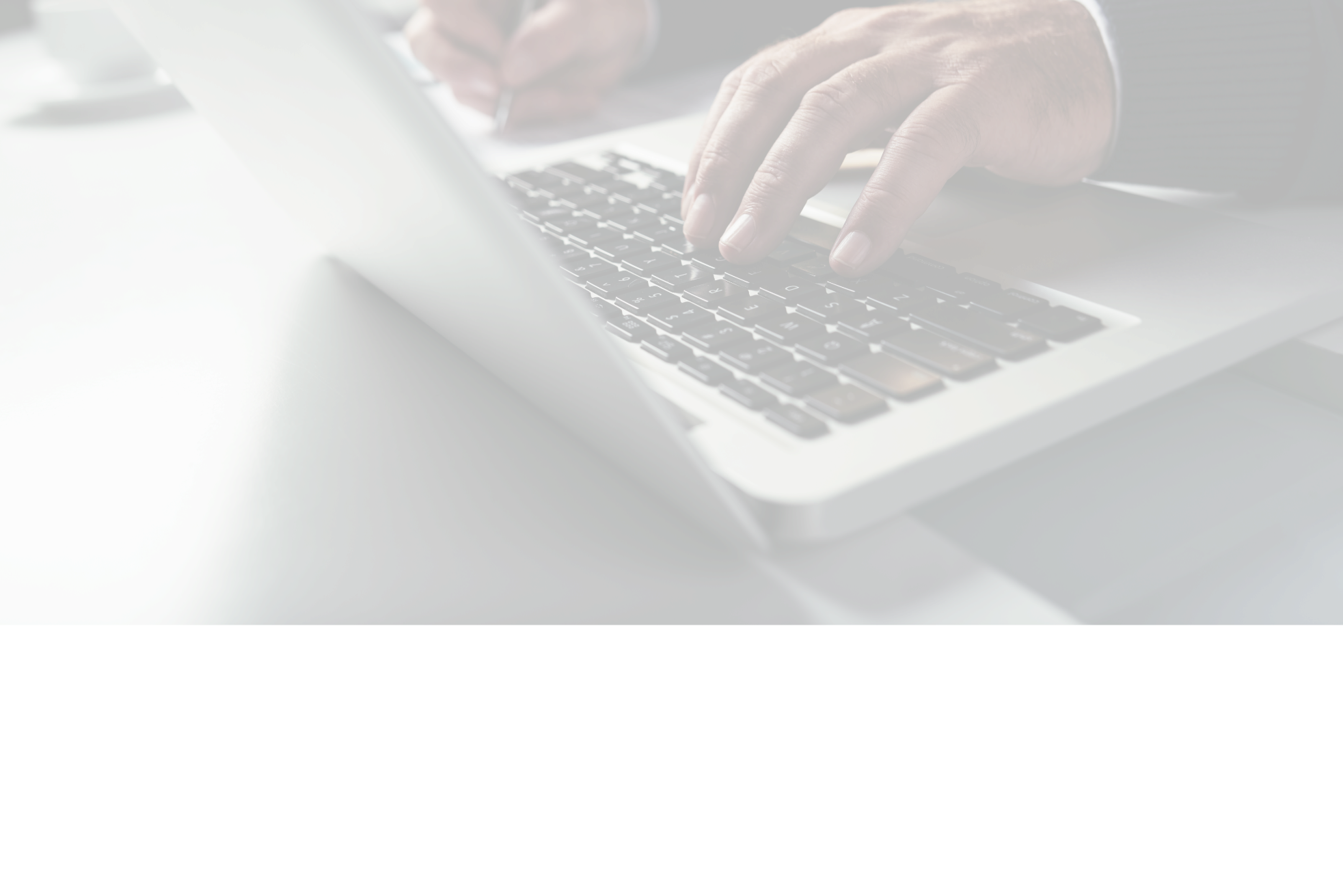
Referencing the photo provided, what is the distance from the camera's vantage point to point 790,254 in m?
0.54

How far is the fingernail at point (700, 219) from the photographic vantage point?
553 mm

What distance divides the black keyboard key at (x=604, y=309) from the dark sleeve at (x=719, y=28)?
787 mm

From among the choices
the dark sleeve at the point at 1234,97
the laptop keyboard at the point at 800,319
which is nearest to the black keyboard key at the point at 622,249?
the laptop keyboard at the point at 800,319

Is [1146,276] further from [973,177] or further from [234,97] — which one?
[234,97]

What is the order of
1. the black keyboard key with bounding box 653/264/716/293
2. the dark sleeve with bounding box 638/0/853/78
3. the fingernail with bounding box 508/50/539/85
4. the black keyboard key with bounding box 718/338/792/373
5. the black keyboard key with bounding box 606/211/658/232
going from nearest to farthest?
the black keyboard key with bounding box 718/338/792/373, the black keyboard key with bounding box 653/264/716/293, the black keyboard key with bounding box 606/211/658/232, the fingernail with bounding box 508/50/539/85, the dark sleeve with bounding box 638/0/853/78

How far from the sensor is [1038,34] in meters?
0.64

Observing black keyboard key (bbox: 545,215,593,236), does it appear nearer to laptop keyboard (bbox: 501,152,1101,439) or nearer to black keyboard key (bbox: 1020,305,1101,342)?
laptop keyboard (bbox: 501,152,1101,439)

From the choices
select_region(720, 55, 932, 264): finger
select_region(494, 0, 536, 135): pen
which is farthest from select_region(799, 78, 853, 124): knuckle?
select_region(494, 0, 536, 135): pen

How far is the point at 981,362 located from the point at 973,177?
0.32m

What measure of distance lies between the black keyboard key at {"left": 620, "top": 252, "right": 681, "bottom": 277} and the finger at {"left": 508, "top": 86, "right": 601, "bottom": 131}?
549mm

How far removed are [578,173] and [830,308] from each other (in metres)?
0.31

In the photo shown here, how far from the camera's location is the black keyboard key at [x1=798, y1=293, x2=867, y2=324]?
17.7 inches
